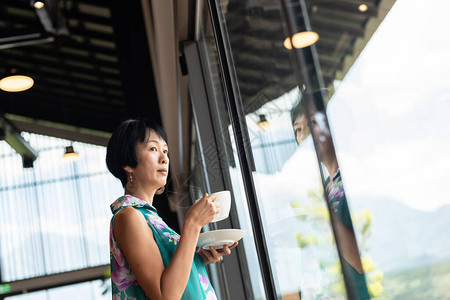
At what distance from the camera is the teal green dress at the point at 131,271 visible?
109 cm

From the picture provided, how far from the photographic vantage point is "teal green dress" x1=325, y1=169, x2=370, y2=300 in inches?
23.5

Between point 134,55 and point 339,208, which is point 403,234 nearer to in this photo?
point 339,208

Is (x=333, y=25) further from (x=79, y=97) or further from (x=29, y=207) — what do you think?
(x=29, y=207)

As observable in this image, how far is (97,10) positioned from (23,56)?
2.01m

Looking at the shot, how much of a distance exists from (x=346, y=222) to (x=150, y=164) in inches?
26.4

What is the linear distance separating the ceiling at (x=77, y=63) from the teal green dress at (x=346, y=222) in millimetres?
4082

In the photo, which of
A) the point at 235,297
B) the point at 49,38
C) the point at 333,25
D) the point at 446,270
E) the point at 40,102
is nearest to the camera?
the point at 446,270

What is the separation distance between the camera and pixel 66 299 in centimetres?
822

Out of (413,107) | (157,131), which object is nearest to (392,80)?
(413,107)

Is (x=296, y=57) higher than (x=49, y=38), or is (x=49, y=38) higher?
(x=49, y=38)

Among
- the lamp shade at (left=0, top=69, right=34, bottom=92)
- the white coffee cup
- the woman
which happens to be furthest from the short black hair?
the lamp shade at (left=0, top=69, right=34, bottom=92)

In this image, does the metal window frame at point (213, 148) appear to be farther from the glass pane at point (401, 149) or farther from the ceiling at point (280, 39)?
the glass pane at point (401, 149)

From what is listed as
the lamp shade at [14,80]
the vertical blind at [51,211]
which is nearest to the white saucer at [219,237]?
the lamp shade at [14,80]

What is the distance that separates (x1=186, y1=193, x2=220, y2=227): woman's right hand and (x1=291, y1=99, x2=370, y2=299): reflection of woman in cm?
42
